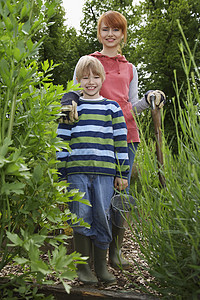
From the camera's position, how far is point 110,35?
3160 millimetres

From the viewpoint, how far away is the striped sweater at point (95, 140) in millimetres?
2619

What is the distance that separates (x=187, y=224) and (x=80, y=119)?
51.6 inches

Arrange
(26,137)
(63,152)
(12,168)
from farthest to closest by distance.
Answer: (63,152)
(26,137)
(12,168)

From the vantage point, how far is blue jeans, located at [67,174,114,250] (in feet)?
8.55

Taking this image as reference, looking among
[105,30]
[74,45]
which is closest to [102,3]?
[74,45]

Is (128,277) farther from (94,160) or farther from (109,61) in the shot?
(109,61)

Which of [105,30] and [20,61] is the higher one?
[105,30]

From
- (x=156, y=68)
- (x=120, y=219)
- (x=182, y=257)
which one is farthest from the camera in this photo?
(x=156, y=68)

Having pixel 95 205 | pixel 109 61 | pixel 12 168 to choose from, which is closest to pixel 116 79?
pixel 109 61

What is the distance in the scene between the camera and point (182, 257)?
72.1 inches

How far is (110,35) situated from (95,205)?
1.51m

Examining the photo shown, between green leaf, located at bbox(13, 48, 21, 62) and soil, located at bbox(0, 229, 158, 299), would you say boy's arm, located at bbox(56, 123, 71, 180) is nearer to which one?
soil, located at bbox(0, 229, 158, 299)

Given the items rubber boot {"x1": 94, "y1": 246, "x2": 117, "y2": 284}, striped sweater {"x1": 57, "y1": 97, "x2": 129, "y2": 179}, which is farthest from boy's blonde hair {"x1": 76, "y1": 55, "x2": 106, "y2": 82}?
rubber boot {"x1": 94, "y1": 246, "x2": 117, "y2": 284}

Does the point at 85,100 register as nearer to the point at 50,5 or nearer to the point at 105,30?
the point at 105,30
